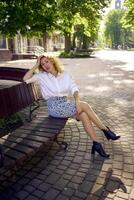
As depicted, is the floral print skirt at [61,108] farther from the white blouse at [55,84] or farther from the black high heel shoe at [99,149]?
the black high heel shoe at [99,149]

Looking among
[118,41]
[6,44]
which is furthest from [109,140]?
[118,41]

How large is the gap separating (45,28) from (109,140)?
499cm

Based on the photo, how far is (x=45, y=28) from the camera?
31.7 feet

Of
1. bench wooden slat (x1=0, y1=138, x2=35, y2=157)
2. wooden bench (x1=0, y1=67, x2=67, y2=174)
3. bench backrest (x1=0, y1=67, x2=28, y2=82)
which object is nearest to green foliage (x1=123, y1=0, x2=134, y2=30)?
bench backrest (x1=0, y1=67, x2=28, y2=82)

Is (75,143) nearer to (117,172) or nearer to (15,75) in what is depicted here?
(117,172)

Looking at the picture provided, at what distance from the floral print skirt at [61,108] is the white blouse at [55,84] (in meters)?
0.12

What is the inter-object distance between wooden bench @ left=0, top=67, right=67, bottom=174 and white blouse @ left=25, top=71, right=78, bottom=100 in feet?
1.36

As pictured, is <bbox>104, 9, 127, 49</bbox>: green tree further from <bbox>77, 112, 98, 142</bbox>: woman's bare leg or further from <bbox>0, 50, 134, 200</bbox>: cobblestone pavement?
<bbox>77, 112, 98, 142</bbox>: woman's bare leg

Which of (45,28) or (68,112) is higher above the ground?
(45,28)

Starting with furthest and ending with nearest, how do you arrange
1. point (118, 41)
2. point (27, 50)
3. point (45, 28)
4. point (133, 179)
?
point (118, 41) < point (27, 50) < point (45, 28) < point (133, 179)

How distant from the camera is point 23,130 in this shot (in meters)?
4.91

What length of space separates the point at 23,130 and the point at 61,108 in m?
0.69

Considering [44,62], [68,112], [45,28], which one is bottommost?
[68,112]

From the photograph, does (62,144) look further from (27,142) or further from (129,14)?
(129,14)
